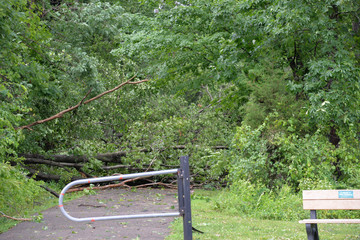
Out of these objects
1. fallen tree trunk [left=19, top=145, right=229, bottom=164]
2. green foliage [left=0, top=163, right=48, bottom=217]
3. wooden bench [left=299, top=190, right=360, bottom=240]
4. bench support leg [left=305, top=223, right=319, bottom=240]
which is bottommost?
bench support leg [left=305, top=223, right=319, bottom=240]

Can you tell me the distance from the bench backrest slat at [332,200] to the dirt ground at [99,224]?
2.12 meters

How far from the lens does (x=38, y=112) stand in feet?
40.1

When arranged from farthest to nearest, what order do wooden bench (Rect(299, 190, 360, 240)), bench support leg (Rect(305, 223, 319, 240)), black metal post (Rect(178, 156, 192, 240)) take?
1. wooden bench (Rect(299, 190, 360, 240))
2. bench support leg (Rect(305, 223, 319, 240))
3. black metal post (Rect(178, 156, 192, 240))

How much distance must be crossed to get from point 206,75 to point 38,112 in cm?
552

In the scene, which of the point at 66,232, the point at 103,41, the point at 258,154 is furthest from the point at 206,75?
the point at 66,232

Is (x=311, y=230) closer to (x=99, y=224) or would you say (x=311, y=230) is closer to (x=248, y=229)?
(x=248, y=229)

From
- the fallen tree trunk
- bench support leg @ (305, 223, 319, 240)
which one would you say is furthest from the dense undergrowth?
bench support leg @ (305, 223, 319, 240)

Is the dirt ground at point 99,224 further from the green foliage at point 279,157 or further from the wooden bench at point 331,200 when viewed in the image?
the wooden bench at point 331,200

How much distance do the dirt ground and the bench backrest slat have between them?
2123 millimetres

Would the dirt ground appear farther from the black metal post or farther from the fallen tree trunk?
the fallen tree trunk

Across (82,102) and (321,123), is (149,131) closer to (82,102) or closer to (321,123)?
(82,102)

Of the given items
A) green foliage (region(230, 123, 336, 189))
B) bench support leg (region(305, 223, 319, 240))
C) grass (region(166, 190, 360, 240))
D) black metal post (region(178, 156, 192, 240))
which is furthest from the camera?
green foliage (region(230, 123, 336, 189))

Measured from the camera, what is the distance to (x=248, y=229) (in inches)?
266

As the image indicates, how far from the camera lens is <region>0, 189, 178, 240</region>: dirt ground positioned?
20.8 feet
